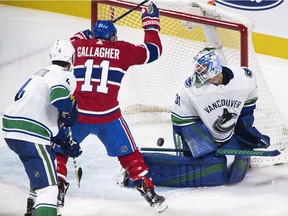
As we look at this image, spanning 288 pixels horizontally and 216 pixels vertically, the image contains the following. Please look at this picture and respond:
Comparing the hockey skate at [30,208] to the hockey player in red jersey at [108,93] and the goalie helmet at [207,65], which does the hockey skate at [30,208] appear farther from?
the goalie helmet at [207,65]

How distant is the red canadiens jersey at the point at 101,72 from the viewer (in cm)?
414

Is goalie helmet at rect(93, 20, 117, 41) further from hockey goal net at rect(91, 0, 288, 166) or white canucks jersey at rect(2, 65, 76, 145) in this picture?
hockey goal net at rect(91, 0, 288, 166)

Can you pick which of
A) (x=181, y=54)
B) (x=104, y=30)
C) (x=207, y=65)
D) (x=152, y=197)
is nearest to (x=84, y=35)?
(x=104, y=30)

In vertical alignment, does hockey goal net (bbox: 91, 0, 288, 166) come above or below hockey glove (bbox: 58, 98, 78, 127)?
above

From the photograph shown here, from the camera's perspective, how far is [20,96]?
3.74 metres

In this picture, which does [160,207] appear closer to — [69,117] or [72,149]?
[72,149]

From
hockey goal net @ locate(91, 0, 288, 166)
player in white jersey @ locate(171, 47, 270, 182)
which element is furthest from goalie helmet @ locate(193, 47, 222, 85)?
hockey goal net @ locate(91, 0, 288, 166)

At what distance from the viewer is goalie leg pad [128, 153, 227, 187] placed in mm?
4434

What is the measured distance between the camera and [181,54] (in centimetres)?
527

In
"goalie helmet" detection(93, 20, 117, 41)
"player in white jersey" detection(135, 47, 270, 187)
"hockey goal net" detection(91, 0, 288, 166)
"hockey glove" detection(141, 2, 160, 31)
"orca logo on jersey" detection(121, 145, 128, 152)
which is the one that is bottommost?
"orca logo on jersey" detection(121, 145, 128, 152)

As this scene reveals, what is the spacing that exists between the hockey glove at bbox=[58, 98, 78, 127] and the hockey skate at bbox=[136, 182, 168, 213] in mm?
512

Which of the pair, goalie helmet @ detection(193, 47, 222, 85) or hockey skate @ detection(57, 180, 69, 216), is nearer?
hockey skate @ detection(57, 180, 69, 216)

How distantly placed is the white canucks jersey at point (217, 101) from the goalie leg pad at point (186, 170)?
0.16 meters

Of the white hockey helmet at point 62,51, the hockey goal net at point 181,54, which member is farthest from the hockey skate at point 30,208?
the hockey goal net at point 181,54
